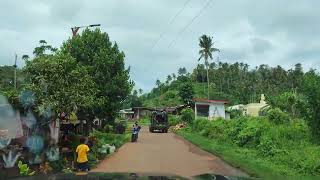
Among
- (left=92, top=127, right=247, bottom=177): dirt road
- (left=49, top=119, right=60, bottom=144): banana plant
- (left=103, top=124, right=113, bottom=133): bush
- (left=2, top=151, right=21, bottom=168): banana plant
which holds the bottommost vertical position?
(left=92, top=127, right=247, bottom=177): dirt road

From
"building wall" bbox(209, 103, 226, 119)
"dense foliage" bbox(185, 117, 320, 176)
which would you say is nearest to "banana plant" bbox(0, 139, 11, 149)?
"dense foliage" bbox(185, 117, 320, 176)

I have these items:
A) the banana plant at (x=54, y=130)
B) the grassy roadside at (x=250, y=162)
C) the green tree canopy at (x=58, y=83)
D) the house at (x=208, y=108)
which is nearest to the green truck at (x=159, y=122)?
the house at (x=208, y=108)

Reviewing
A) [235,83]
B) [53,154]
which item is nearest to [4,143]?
[53,154]

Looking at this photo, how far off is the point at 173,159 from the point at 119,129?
966 inches

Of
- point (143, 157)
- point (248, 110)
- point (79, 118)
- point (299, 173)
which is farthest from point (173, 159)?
point (248, 110)

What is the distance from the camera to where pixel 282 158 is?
21.0 meters

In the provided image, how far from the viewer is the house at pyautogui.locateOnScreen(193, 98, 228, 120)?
70131mm

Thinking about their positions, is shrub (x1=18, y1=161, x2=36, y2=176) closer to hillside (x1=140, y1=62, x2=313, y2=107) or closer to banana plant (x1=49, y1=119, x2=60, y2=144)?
banana plant (x1=49, y1=119, x2=60, y2=144)

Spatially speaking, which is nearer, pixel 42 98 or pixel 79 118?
pixel 42 98

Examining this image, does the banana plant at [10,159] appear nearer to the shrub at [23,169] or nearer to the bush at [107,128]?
the shrub at [23,169]

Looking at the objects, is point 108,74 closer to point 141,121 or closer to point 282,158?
point 282,158

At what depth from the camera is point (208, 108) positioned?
7075 cm

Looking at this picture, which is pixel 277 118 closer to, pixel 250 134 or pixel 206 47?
pixel 250 134

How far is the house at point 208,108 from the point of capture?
230 ft
